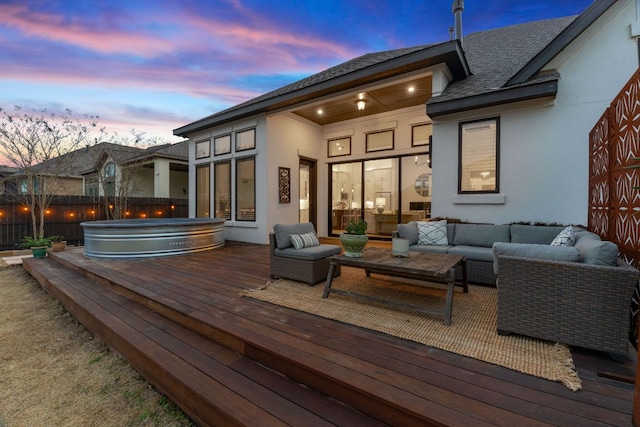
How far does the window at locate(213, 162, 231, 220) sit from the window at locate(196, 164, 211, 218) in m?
0.44

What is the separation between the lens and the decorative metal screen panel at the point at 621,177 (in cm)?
231

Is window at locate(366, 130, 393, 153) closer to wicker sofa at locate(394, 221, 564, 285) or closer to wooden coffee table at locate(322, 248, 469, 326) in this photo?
wicker sofa at locate(394, 221, 564, 285)

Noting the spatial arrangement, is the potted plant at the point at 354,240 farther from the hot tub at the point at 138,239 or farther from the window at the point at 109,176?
the window at the point at 109,176

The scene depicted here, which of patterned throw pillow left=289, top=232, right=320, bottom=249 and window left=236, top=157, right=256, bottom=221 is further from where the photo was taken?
window left=236, top=157, right=256, bottom=221

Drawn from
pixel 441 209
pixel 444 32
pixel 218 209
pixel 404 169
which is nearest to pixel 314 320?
pixel 441 209

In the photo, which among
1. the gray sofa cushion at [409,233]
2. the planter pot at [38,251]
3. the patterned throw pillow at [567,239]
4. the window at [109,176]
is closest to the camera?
the patterned throw pillow at [567,239]

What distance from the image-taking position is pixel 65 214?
882 cm

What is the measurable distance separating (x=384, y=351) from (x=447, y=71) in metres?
5.32

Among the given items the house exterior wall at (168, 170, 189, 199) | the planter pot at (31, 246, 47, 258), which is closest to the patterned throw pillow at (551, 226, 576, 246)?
the planter pot at (31, 246, 47, 258)

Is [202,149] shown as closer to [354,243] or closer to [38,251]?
[38,251]

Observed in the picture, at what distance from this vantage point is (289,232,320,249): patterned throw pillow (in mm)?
3854

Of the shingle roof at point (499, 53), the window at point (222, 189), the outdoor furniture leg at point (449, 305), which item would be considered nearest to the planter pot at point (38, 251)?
the window at point (222, 189)

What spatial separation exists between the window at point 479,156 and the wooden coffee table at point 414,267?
88.5 inches

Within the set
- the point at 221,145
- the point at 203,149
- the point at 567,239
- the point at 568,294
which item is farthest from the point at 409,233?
the point at 203,149
